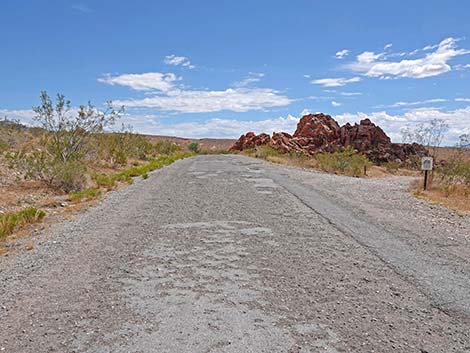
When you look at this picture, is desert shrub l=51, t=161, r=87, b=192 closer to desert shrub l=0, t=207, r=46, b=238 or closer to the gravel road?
desert shrub l=0, t=207, r=46, b=238

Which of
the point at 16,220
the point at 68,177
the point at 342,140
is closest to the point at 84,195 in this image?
the point at 68,177

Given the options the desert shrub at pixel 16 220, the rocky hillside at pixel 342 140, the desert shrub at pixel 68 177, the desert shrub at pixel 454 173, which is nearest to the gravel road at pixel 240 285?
the desert shrub at pixel 16 220

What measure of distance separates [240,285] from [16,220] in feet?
21.1

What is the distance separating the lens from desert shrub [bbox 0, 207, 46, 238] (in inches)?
358

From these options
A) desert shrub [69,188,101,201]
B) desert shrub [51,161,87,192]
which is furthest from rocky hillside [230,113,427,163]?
desert shrub [69,188,101,201]

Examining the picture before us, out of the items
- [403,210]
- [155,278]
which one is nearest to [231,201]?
[403,210]

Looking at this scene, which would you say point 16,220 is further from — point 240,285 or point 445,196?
point 445,196

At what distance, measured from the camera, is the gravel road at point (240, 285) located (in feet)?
13.7

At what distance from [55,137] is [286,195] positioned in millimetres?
11783

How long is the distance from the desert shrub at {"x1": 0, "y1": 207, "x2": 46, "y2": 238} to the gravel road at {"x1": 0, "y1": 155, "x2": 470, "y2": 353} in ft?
2.94

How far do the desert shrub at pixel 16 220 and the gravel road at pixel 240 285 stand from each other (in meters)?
0.90

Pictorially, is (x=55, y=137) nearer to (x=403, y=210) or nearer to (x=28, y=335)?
(x=403, y=210)

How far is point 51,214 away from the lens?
11461 millimetres

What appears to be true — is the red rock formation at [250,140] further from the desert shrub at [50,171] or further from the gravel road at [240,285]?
the gravel road at [240,285]
